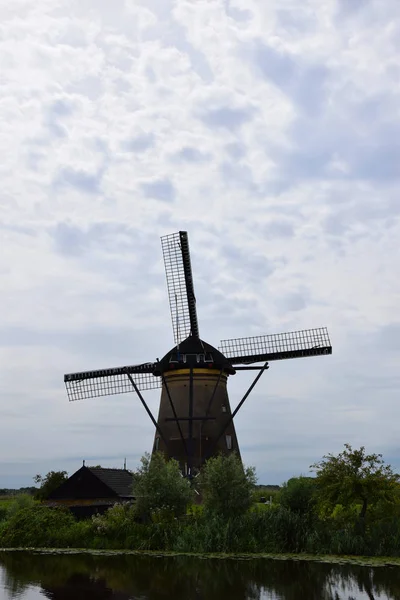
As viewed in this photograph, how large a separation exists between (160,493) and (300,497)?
6.28m

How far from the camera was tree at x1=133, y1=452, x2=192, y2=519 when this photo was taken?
1155 inches

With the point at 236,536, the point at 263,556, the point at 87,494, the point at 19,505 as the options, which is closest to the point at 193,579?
the point at 263,556

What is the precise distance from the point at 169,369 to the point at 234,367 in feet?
15.0

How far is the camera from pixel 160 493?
29.4m

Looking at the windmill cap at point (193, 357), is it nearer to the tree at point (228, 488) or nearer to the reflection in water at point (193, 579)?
the tree at point (228, 488)

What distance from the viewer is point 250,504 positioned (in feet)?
97.1

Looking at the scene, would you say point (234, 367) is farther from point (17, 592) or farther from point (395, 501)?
point (17, 592)

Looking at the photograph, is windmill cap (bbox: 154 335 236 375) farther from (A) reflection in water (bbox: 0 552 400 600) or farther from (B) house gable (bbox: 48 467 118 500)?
(A) reflection in water (bbox: 0 552 400 600)

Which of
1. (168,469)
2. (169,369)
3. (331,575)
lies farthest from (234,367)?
(331,575)

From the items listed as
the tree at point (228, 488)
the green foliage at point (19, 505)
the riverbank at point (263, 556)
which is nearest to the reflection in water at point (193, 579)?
the riverbank at point (263, 556)

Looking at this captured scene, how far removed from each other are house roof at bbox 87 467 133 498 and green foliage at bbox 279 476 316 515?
10.4 m

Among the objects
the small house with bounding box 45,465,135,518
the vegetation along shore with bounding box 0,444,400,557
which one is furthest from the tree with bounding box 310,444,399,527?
the small house with bounding box 45,465,135,518

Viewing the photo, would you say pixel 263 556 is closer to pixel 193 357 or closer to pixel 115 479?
pixel 115 479

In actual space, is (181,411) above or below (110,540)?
above
